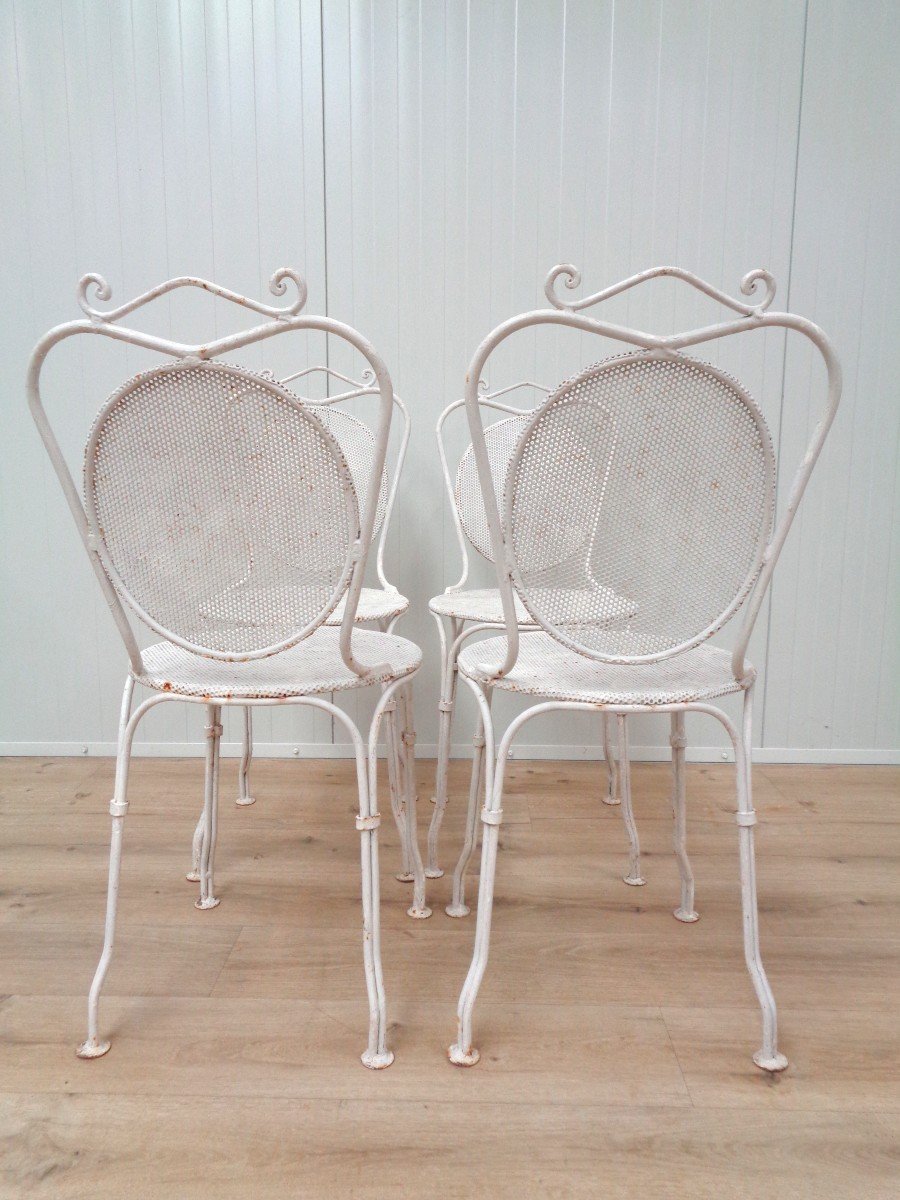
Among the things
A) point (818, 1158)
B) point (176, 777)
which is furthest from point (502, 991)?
point (176, 777)

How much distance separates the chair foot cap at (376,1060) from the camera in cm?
97

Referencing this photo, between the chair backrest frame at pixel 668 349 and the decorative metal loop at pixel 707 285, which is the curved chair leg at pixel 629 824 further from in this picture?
the decorative metal loop at pixel 707 285

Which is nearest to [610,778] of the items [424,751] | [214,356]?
[424,751]

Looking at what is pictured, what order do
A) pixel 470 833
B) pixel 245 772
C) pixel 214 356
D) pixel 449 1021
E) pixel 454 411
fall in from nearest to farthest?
pixel 214 356
pixel 449 1021
pixel 470 833
pixel 245 772
pixel 454 411

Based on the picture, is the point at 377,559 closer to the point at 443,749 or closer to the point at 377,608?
the point at 377,608

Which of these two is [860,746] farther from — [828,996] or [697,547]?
[697,547]

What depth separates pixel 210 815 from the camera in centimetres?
136

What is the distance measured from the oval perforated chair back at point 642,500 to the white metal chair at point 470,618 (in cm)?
37

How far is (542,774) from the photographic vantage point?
6.68ft

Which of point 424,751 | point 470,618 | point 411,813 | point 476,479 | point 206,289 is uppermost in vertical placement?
point 206,289

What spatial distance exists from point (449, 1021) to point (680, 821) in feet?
1.65

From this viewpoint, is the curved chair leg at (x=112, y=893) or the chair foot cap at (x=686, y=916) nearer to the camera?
the curved chair leg at (x=112, y=893)

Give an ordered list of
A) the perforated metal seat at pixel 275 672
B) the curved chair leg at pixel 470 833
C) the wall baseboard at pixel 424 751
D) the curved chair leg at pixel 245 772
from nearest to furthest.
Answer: the perforated metal seat at pixel 275 672 < the curved chair leg at pixel 470 833 < the curved chair leg at pixel 245 772 < the wall baseboard at pixel 424 751

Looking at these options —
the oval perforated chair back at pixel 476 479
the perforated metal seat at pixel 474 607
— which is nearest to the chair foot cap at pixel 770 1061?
the perforated metal seat at pixel 474 607
